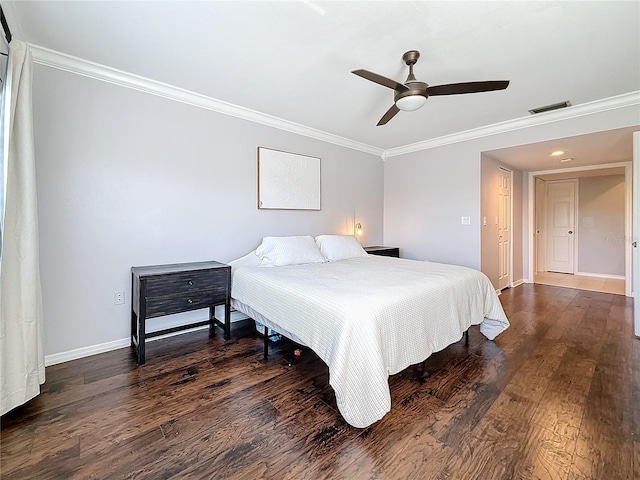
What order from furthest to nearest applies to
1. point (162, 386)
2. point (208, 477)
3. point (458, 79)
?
point (458, 79)
point (162, 386)
point (208, 477)

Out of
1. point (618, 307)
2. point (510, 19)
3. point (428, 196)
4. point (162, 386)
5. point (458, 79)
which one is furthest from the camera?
point (428, 196)

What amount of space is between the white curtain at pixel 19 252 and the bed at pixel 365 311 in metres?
1.43

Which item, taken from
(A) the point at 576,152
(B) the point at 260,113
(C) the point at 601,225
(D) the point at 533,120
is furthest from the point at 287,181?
(C) the point at 601,225

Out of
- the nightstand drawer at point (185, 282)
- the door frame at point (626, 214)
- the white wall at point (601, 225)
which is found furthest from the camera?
the white wall at point (601, 225)

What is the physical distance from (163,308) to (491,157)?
15.2ft

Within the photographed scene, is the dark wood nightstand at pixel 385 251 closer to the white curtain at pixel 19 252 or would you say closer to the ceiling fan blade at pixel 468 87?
the ceiling fan blade at pixel 468 87

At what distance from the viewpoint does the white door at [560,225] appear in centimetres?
615

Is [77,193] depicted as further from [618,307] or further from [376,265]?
[618,307]

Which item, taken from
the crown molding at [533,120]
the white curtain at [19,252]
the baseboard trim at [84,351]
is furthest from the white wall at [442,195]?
the white curtain at [19,252]

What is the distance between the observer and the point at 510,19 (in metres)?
1.80

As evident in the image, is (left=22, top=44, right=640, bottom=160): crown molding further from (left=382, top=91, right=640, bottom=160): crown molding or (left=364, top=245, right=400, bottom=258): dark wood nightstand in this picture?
(left=364, top=245, right=400, bottom=258): dark wood nightstand

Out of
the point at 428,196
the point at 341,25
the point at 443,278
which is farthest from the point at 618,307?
the point at 341,25

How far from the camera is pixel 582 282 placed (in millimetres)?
5344

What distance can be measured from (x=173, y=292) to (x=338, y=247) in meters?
2.00
